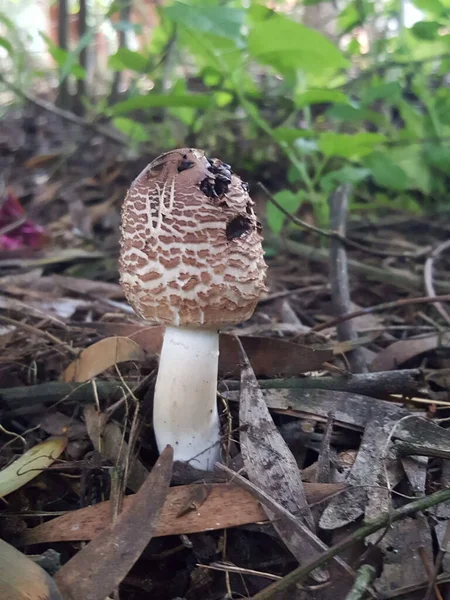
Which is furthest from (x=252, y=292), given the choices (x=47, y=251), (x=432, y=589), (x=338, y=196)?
(x=47, y=251)

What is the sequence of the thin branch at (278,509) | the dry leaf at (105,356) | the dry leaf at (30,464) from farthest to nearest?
1. the dry leaf at (105,356)
2. the dry leaf at (30,464)
3. the thin branch at (278,509)

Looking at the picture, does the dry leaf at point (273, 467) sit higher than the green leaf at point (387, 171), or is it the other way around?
the green leaf at point (387, 171)

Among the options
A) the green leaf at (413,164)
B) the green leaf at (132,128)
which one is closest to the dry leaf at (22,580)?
the green leaf at (413,164)

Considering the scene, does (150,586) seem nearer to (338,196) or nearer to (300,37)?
(338,196)

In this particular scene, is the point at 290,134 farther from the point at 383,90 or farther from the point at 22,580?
the point at 22,580

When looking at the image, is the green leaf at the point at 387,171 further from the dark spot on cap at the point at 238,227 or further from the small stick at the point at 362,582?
the small stick at the point at 362,582

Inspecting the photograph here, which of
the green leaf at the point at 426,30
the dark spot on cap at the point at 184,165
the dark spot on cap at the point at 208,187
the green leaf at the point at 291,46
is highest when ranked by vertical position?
the green leaf at the point at 426,30

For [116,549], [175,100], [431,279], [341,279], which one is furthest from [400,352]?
[175,100]
